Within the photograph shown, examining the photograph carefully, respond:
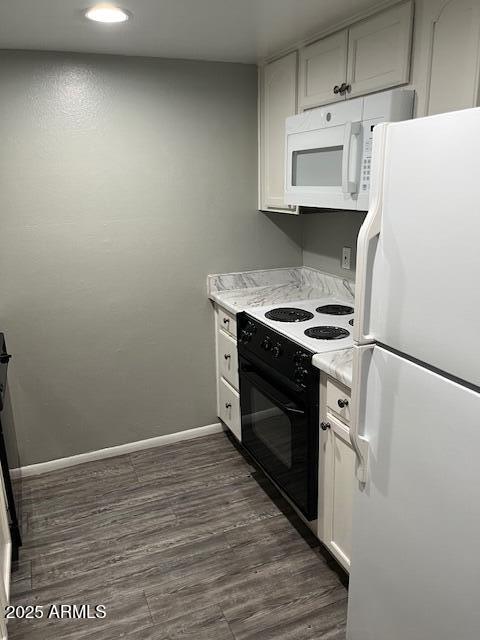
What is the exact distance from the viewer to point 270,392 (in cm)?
241

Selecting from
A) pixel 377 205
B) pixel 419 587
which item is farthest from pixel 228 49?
pixel 419 587

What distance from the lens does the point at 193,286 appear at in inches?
119

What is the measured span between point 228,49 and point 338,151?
0.90m

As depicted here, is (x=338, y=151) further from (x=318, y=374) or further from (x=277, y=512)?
(x=277, y=512)

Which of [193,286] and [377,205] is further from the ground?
[377,205]

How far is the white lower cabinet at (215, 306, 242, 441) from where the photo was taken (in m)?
2.90

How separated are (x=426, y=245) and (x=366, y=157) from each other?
0.83m

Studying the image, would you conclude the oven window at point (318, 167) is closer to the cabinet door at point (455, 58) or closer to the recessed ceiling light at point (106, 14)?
the cabinet door at point (455, 58)

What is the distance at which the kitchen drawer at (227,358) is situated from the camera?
9.50 ft

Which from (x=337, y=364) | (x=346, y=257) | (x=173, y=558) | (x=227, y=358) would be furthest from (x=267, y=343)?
(x=173, y=558)

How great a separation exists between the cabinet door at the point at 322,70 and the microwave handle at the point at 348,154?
0.29 m

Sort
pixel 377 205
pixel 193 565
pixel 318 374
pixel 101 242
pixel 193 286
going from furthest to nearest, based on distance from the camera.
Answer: pixel 193 286
pixel 101 242
pixel 193 565
pixel 318 374
pixel 377 205

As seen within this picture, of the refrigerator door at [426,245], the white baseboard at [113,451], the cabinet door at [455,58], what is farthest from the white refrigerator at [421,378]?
the white baseboard at [113,451]

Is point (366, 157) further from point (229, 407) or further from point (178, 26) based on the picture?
point (229, 407)
